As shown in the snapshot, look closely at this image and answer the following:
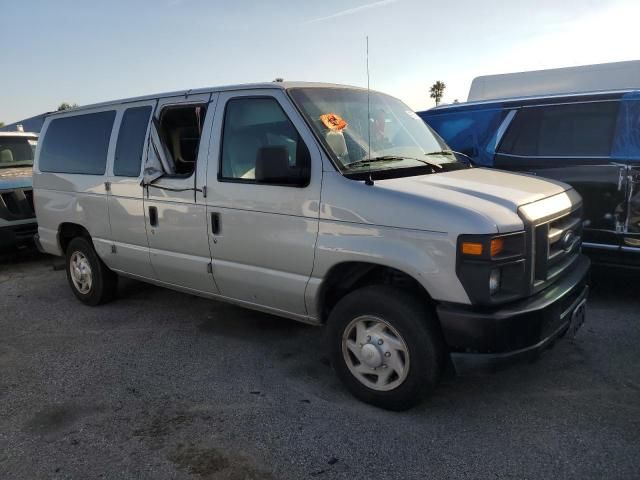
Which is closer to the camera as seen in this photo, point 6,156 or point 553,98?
point 553,98

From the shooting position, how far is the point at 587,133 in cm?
507

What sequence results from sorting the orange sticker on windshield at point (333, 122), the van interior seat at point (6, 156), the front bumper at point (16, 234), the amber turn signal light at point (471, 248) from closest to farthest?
the amber turn signal light at point (471, 248), the orange sticker on windshield at point (333, 122), the front bumper at point (16, 234), the van interior seat at point (6, 156)

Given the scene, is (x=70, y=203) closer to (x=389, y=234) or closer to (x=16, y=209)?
(x=16, y=209)

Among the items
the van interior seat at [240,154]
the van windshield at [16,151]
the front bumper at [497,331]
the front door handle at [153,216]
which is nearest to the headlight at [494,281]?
the front bumper at [497,331]

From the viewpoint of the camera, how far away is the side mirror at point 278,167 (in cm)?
338

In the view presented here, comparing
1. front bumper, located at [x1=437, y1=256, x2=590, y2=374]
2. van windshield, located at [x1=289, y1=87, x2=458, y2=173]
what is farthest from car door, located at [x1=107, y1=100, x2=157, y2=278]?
front bumper, located at [x1=437, y1=256, x2=590, y2=374]

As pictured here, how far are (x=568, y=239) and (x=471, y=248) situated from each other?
1087 millimetres

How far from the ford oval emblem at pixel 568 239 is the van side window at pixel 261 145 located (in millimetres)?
1716

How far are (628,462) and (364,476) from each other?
1.38m

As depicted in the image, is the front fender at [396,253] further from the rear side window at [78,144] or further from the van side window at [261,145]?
the rear side window at [78,144]

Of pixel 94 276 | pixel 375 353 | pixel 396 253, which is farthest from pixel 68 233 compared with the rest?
pixel 396 253

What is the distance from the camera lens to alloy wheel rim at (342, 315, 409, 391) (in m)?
3.14

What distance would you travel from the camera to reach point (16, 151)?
887 centimetres

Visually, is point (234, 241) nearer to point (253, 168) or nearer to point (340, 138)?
point (253, 168)
